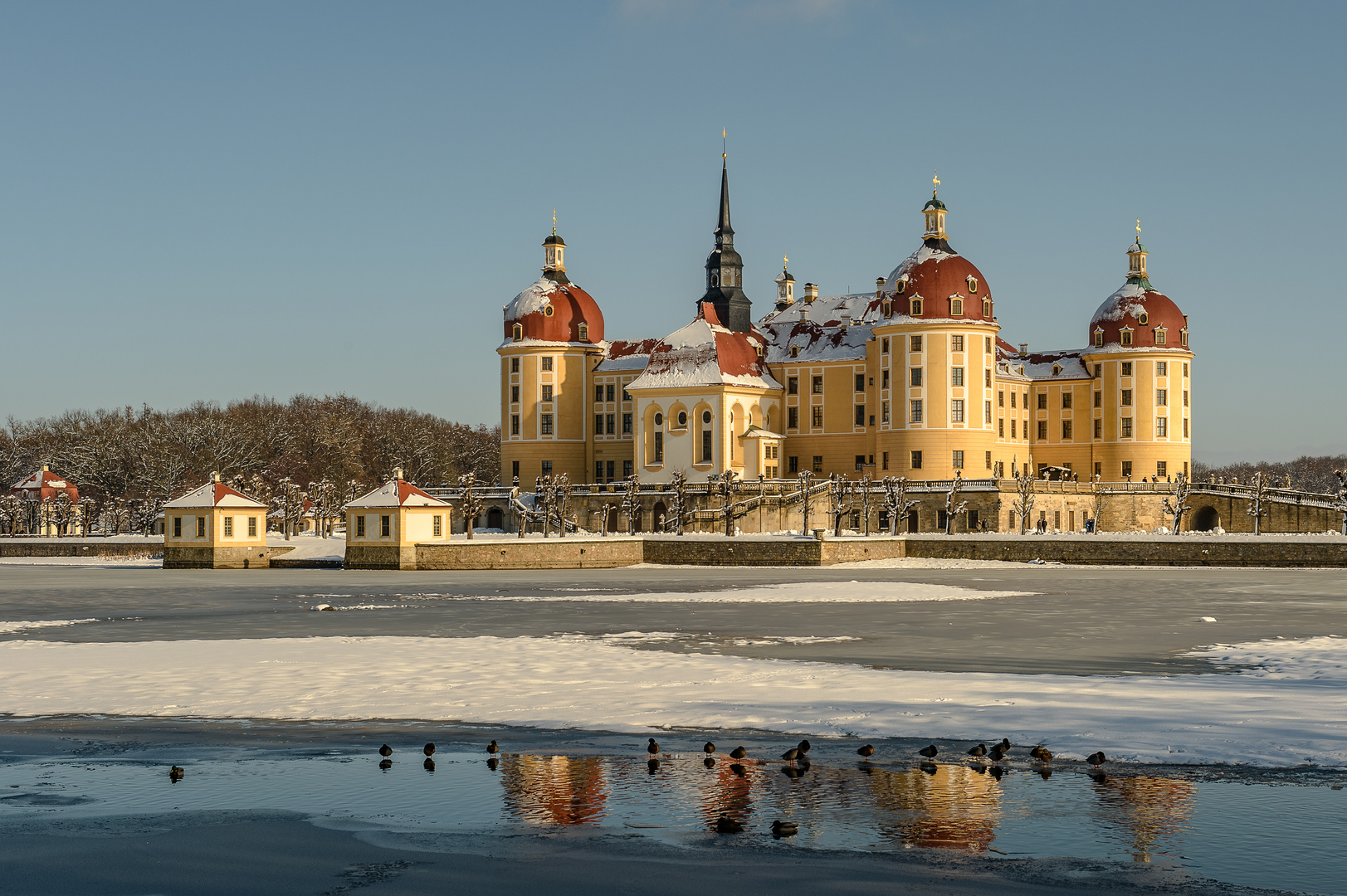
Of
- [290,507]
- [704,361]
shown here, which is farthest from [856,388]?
[290,507]

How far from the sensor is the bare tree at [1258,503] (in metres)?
78.4

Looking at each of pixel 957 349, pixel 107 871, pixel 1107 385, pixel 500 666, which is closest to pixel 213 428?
pixel 957 349

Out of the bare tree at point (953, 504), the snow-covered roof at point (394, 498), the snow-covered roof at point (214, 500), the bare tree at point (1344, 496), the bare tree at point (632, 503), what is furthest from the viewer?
the bare tree at point (632, 503)

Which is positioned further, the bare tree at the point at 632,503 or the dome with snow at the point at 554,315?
the dome with snow at the point at 554,315

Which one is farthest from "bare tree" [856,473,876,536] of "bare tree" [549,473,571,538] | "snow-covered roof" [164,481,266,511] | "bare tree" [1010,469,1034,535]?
"snow-covered roof" [164,481,266,511]

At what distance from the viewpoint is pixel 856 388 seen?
95562 millimetres

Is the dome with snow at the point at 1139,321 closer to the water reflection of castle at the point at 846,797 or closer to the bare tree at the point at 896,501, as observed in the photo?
the bare tree at the point at 896,501

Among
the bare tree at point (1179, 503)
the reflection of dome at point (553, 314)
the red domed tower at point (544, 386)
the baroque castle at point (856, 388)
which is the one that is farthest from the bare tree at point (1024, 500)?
the reflection of dome at point (553, 314)

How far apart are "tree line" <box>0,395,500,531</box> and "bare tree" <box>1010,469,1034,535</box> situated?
1571 inches

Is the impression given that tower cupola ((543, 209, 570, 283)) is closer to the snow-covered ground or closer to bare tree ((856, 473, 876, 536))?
bare tree ((856, 473, 876, 536))

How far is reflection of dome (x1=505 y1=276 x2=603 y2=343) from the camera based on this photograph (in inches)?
3994

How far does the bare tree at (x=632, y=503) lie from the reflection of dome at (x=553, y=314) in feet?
48.8

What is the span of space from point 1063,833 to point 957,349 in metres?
78.3

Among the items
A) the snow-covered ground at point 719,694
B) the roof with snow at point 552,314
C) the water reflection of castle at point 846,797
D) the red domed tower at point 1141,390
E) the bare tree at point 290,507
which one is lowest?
the water reflection of castle at point 846,797
